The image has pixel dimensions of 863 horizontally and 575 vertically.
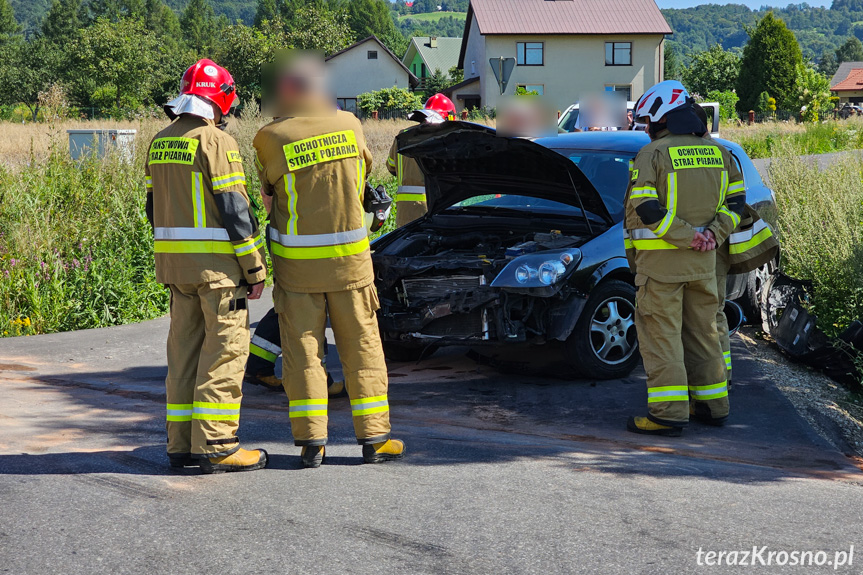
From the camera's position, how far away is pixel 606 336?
595cm

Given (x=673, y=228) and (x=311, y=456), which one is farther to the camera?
(x=673, y=228)

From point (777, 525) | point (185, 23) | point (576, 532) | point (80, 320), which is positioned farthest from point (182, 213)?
point (185, 23)

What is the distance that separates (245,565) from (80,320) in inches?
218

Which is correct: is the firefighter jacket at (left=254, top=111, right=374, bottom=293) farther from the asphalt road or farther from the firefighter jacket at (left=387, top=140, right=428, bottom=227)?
the firefighter jacket at (left=387, top=140, right=428, bottom=227)

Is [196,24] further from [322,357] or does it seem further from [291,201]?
[322,357]

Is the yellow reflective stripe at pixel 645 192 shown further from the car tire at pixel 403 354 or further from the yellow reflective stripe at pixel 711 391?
the car tire at pixel 403 354

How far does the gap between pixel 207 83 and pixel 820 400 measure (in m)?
4.38

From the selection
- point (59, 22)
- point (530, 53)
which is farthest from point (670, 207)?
point (59, 22)

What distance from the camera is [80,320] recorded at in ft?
26.5

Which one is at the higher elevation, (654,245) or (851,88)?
(851,88)

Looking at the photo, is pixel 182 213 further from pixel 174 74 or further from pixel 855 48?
pixel 855 48

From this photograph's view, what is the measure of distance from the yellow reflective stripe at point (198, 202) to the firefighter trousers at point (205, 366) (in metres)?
0.31

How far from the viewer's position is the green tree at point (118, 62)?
145ft

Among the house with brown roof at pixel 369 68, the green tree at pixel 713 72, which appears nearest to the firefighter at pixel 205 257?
the green tree at pixel 713 72
